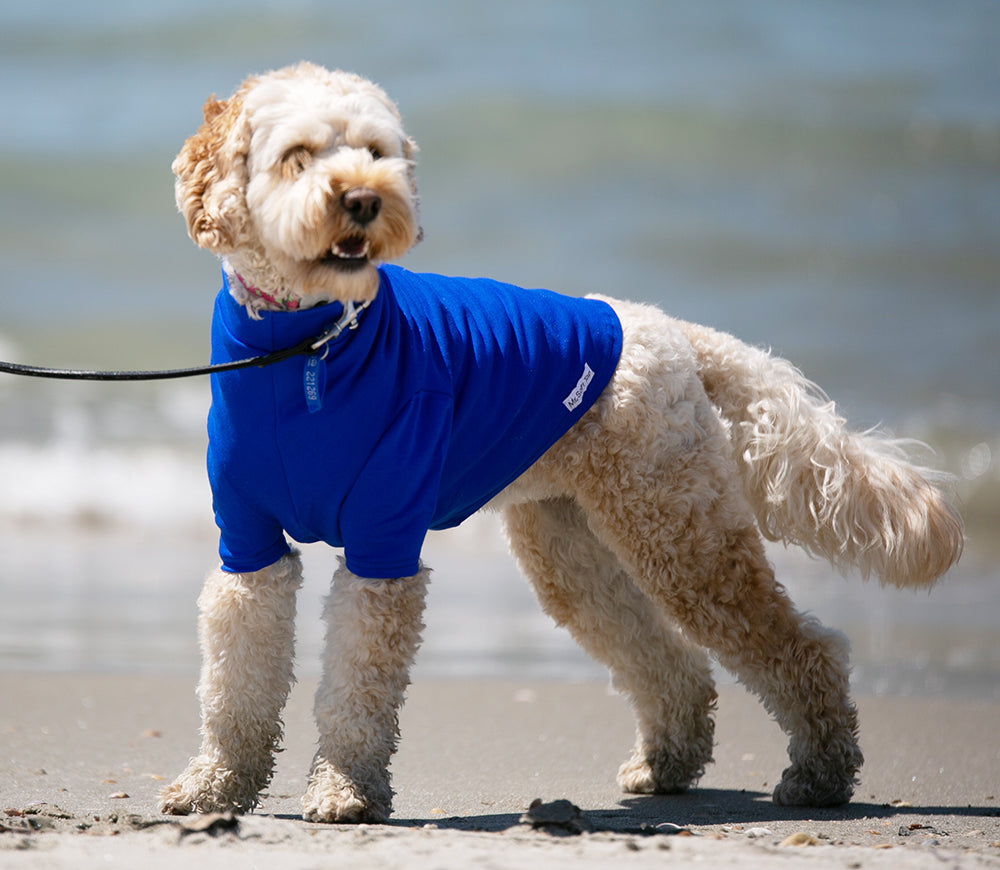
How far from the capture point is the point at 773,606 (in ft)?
14.1

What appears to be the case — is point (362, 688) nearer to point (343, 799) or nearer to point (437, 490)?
point (343, 799)

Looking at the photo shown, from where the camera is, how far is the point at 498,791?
4.41 metres

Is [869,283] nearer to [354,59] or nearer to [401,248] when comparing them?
[354,59]

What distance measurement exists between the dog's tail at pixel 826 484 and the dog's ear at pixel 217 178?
1.90m

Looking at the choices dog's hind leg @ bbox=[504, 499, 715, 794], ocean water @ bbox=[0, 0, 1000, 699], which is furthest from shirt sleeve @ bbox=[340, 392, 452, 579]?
ocean water @ bbox=[0, 0, 1000, 699]

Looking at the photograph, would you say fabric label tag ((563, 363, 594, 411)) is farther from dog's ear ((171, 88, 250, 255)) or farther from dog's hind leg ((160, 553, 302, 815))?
dog's ear ((171, 88, 250, 255))

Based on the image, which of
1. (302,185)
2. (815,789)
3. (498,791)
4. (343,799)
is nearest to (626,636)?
(498,791)

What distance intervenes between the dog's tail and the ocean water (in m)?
2.21

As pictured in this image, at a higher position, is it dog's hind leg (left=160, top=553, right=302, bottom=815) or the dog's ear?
the dog's ear

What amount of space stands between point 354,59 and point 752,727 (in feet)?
52.7

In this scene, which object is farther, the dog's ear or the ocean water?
the ocean water

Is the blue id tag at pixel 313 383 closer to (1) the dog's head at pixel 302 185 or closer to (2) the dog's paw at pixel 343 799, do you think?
(1) the dog's head at pixel 302 185

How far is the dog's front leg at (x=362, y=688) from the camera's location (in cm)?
369

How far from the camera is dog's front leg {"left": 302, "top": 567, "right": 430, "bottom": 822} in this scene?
369 cm
